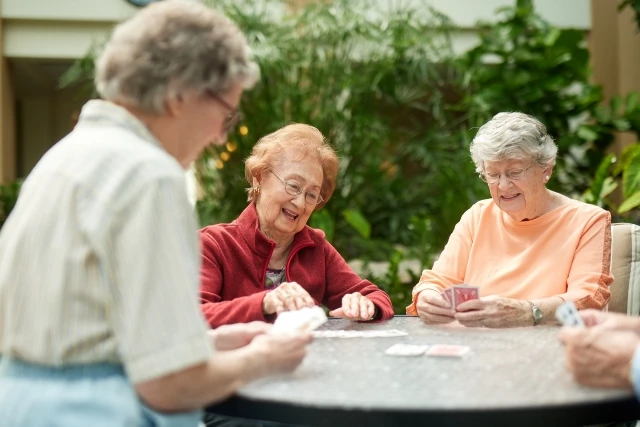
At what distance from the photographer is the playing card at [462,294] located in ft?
9.05

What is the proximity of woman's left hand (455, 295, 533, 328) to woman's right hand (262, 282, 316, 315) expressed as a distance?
54cm

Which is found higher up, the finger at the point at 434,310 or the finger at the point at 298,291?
the finger at the point at 298,291

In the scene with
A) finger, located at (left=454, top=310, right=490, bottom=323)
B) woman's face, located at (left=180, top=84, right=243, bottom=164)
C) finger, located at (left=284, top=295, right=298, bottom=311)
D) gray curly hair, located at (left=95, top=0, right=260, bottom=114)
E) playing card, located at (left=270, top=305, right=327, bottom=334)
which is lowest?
finger, located at (left=454, top=310, right=490, bottom=323)

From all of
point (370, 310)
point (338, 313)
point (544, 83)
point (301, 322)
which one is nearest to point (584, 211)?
point (370, 310)

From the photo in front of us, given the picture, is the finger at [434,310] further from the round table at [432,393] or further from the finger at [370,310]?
the round table at [432,393]

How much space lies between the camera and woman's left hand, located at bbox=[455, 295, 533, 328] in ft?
8.99

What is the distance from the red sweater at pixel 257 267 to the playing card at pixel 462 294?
1.02ft

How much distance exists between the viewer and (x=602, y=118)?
6641 millimetres

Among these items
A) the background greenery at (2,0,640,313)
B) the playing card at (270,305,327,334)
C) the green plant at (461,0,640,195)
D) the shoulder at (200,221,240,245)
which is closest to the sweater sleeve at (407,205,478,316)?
the shoulder at (200,221,240,245)

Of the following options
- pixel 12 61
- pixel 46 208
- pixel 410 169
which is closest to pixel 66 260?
pixel 46 208

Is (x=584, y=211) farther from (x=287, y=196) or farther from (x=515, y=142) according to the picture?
(x=287, y=196)

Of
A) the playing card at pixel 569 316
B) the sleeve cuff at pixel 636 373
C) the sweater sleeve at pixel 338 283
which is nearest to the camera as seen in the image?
the sleeve cuff at pixel 636 373

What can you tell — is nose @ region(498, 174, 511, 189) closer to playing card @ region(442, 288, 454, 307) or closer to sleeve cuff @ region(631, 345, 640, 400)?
playing card @ region(442, 288, 454, 307)

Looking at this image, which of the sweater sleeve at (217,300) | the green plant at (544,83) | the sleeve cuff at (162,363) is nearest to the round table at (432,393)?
the sleeve cuff at (162,363)
